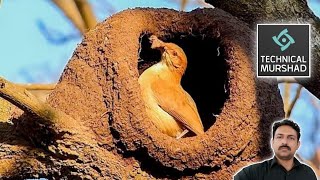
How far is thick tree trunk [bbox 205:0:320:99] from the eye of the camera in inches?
80.4

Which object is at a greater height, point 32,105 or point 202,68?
point 202,68

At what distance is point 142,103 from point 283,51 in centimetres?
44

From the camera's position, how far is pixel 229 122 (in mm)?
2047

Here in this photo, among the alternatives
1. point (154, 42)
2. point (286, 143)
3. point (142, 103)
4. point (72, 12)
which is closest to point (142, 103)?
point (142, 103)

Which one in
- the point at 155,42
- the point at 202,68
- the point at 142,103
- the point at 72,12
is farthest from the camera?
the point at 72,12

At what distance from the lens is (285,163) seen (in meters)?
1.60

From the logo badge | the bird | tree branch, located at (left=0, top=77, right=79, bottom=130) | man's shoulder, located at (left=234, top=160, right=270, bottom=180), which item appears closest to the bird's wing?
the bird

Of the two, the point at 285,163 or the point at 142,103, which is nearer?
the point at 285,163

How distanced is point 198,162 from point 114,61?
0.36 meters

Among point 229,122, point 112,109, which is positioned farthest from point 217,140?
point 112,109

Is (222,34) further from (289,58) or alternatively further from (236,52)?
(289,58)

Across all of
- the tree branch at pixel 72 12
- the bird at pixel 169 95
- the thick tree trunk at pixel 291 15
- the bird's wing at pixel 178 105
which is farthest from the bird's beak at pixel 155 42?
the tree branch at pixel 72 12

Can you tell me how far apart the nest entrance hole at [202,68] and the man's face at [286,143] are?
2.22 ft

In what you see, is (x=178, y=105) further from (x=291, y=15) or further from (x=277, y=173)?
(x=277, y=173)
